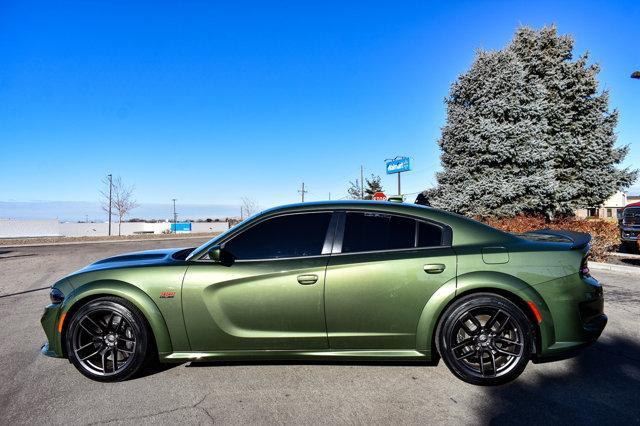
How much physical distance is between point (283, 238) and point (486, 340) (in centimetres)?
185

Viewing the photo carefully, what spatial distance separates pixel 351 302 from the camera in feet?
10.4

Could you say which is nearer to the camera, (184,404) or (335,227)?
(184,404)

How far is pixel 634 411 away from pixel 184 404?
10.3 ft

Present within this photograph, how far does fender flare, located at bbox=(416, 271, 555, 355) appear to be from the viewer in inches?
122

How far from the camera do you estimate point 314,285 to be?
10.4 ft

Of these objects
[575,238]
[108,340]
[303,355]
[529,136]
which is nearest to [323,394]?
[303,355]

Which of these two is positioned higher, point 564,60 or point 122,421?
point 564,60

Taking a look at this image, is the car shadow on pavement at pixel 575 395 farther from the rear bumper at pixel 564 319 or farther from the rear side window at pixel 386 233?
the rear side window at pixel 386 233

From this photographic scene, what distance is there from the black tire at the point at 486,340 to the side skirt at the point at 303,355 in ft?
0.83

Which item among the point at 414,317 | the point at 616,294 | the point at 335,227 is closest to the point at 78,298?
the point at 335,227

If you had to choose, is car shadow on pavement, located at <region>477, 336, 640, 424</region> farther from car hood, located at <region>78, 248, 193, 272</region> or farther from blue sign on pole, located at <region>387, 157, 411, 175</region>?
blue sign on pole, located at <region>387, 157, 411, 175</region>

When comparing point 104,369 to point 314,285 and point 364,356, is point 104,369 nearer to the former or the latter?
point 314,285

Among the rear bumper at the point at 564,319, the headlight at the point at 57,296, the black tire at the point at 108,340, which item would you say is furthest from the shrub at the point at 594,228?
the headlight at the point at 57,296

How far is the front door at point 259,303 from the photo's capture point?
319 cm
